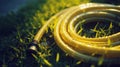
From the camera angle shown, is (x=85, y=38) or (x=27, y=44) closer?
(x=85, y=38)

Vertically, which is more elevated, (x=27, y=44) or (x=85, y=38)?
(x=27, y=44)

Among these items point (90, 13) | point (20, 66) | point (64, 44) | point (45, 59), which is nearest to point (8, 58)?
point (20, 66)

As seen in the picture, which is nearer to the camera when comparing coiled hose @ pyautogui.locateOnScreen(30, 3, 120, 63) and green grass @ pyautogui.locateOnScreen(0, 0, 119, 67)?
coiled hose @ pyautogui.locateOnScreen(30, 3, 120, 63)

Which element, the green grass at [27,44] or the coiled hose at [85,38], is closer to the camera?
the coiled hose at [85,38]
